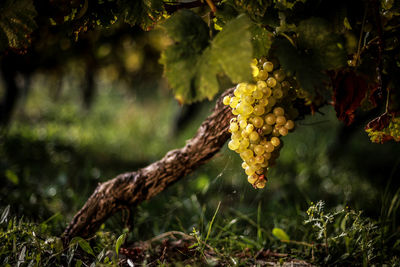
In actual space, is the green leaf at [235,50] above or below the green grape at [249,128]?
above

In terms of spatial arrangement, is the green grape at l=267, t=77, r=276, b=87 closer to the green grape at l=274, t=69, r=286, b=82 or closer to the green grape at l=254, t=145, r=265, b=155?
the green grape at l=274, t=69, r=286, b=82

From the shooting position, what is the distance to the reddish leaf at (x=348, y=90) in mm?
831

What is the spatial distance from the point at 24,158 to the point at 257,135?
2807mm

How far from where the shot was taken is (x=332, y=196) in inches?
101

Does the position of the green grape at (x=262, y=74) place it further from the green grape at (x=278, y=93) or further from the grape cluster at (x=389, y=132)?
the grape cluster at (x=389, y=132)

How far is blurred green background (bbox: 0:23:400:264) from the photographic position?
5.77 ft

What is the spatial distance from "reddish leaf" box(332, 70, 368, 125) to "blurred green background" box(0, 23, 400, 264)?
329mm

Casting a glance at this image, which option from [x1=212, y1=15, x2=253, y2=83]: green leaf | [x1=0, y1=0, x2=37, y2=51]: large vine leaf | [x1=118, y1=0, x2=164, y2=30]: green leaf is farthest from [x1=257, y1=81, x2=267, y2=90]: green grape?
[x1=0, y1=0, x2=37, y2=51]: large vine leaf

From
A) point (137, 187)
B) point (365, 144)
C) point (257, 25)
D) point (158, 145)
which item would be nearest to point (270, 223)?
point (137, 187)

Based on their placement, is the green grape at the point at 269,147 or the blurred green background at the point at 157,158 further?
the blurred green background at the point at 157,158

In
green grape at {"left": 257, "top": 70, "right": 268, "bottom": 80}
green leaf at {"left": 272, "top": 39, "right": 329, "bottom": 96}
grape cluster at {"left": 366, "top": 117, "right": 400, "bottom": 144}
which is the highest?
green leaf at {"left": 272, "top": 39, "right": 329, "bottom": 96}

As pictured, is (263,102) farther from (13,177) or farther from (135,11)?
(13,177)

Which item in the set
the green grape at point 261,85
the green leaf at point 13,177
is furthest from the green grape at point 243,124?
the green leaf at point 13,177

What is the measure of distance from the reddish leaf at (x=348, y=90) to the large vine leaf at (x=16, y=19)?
0.81 metres
